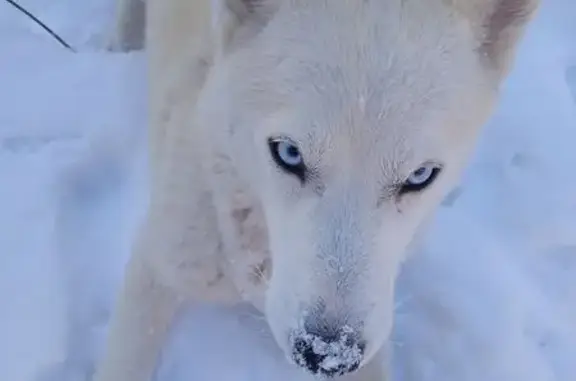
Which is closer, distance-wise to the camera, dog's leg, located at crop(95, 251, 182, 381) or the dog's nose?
the dog's nose

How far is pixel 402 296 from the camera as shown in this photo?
2.96 meters

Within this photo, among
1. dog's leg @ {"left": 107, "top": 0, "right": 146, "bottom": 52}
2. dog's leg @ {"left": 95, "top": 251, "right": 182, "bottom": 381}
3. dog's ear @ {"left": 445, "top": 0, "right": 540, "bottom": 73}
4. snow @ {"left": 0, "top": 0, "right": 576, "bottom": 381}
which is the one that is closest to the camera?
dog's ear @ {"left": 445, "top": 0, "right": 540, "bottom": 73}

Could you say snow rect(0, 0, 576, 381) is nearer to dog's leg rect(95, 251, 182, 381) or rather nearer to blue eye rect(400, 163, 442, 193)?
dog's leg rect(95, 251, 182, 381)

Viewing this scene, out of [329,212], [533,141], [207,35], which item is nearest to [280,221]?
[329,212]

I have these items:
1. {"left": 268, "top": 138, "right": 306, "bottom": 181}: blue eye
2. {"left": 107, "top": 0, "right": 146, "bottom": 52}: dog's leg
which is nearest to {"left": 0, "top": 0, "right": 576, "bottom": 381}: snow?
{"left": 107, "top": 0, "right": 146, "bottom": 52}: dog's leg

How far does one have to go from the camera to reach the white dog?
6.41 ft

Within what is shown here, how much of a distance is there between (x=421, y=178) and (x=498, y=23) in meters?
0.36

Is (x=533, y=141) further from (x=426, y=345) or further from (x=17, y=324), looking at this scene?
(x=17, y=324)

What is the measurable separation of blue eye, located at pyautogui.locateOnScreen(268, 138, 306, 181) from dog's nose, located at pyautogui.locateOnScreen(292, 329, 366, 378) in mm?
291

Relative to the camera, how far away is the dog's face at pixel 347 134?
1.95 meters

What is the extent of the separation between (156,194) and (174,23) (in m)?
0.41

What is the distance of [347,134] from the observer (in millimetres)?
1929

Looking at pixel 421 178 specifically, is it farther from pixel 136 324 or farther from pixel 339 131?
pixel 136 324

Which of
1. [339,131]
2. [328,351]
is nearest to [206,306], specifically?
[328,351]
